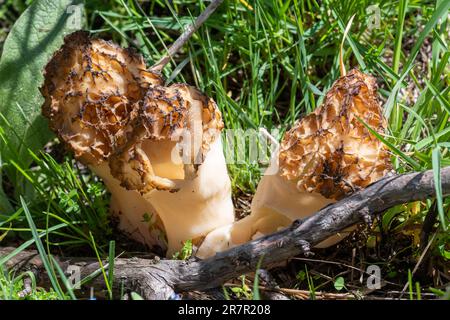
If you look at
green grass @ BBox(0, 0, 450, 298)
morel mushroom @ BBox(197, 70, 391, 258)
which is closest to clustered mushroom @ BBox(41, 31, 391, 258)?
morel mushroom @ BBox(197, 70, 391, 258)

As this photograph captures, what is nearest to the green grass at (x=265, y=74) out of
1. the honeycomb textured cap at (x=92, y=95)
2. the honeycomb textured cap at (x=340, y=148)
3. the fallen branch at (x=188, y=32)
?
the fallen branch at (x=188, y=32)

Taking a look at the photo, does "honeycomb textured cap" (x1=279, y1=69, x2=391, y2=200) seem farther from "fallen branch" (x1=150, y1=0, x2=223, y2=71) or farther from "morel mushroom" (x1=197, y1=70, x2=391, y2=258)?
"fallen branch" (x1=150, y1=0, x2=223, y2=71)

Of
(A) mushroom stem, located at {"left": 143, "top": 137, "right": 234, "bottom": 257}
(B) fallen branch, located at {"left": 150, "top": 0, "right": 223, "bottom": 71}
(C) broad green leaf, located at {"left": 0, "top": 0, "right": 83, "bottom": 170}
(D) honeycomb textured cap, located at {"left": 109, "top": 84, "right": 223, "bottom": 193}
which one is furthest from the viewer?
(C) broad green leaf, located at {"left": 0, "top": 0, "right": 83, "bottom": 170}

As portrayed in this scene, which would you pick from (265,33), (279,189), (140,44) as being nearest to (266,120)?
(265,33)

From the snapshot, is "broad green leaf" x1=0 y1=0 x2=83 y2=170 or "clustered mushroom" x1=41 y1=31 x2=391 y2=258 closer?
"clustered mushroom" x1=41 y1=31 x2=391 y2=258

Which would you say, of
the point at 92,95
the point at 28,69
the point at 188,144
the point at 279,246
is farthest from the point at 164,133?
the point at 28,69

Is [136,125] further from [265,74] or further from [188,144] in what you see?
[265,74]

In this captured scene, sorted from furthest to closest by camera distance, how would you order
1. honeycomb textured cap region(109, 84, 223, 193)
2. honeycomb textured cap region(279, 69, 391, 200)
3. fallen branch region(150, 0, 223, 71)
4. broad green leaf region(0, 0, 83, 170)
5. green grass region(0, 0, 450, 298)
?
broad green leaf region(0, 0, 83, 170) → fallen branch region(150, 0, 223, 71) → green grass region(0, 0, 450, 298) → honeycomb textured cap region(109, 84, 223, 193) → honeycomb textured cap region(279, 69, 391, 200)

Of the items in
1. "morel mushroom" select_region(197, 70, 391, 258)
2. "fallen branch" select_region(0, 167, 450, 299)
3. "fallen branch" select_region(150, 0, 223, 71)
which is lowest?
"fallen branch" select_region(0, 167, 450, 299)
